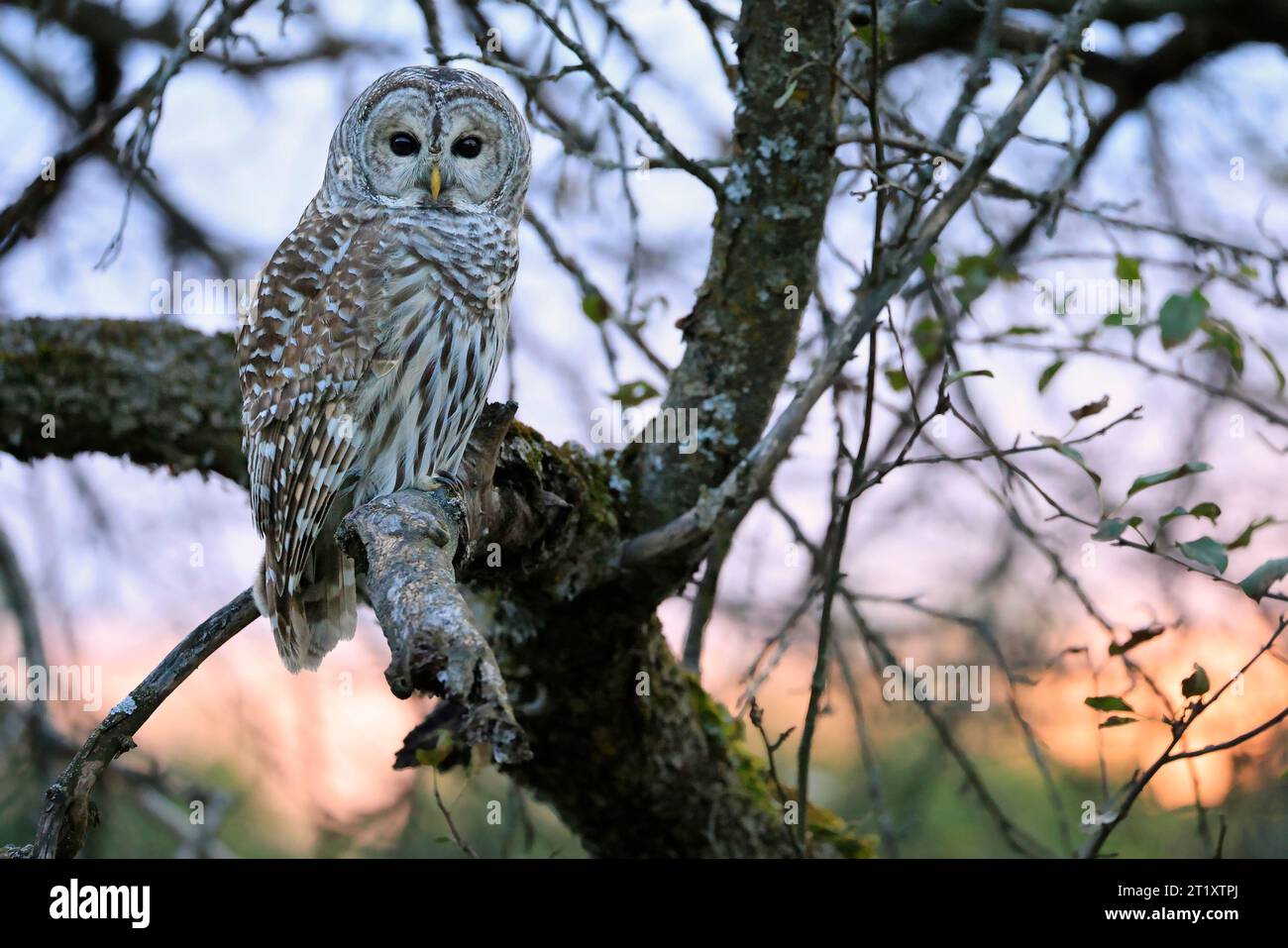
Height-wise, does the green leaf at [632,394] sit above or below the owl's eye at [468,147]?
below

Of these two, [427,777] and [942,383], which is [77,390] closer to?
[427,777]

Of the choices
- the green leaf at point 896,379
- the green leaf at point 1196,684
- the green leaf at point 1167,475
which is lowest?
the green leaf at point 1196,684

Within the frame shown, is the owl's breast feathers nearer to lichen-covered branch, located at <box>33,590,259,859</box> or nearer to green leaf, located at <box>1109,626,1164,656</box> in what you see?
lichen-covered branch, located at <box>33,590,259,859</box>

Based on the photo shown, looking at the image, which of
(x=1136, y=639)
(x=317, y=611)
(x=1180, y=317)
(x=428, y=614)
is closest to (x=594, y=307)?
(x=317, y=611)

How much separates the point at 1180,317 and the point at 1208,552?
500 millimetres

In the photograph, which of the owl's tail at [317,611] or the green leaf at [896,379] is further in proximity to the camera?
the green leaf at [896,379]

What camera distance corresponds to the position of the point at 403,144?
9.84 feet

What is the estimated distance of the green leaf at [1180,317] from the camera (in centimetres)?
228

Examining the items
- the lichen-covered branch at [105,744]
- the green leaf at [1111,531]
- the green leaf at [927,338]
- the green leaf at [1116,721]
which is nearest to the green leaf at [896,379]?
the green leaf at [927,338]

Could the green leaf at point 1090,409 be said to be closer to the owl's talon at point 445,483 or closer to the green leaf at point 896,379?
the green leaf at point 896,379

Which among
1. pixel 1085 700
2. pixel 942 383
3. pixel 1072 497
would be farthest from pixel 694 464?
pixel 1072 497

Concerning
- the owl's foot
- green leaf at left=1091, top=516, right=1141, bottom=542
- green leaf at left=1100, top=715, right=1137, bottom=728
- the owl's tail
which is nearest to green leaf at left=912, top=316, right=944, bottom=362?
green leaf at left=1091, top=516, right=1141, bottom=542

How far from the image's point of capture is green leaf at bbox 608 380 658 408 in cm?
289

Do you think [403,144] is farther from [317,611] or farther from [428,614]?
[428,614]
